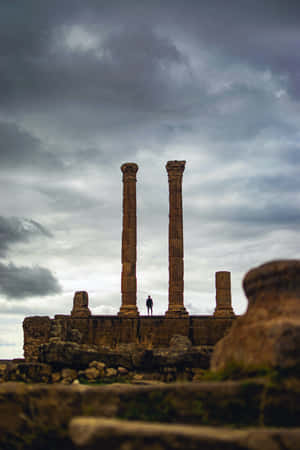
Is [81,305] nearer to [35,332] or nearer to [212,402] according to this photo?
[35,332]

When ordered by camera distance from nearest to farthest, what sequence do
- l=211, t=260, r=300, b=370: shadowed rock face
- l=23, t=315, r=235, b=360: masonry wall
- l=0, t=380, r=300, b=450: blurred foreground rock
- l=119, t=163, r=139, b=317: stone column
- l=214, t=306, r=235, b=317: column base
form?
l=0, t=380, r=300, b=450: blurred foreground rock < l=211, t=260, r=300, b=370: shadowed rock face < l=23, t=315, r=235, b=360: masonry wall < l=214, t=306, r=235, b=317: column base < l=119, t=163, r=139, b=317: stone column

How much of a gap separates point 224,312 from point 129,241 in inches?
272

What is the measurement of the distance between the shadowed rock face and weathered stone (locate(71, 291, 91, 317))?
905 inches

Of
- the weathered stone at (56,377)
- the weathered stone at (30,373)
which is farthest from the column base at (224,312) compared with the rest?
the weathered stone at (30,373)

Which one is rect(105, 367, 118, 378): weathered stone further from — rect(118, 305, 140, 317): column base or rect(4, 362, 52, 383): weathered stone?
rect(118, 305, 140, 317): column base

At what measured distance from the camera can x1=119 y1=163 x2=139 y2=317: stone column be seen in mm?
30594

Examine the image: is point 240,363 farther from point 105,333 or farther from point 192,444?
point 105,333

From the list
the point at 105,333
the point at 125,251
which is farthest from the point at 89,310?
the point at 125,251

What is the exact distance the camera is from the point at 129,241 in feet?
103

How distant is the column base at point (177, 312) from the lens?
29109 mm

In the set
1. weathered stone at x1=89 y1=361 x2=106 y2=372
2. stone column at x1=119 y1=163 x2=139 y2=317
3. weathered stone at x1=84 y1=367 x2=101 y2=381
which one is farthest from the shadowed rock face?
stone column at x1=119 y1=163 x2=139 y2=317

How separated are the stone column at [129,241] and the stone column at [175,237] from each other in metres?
2.13

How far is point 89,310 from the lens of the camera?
93.8ft

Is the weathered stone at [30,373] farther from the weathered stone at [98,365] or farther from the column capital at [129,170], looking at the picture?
the column capital at [129,170]
